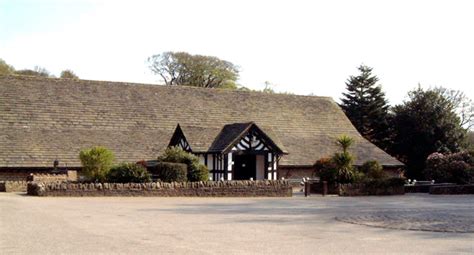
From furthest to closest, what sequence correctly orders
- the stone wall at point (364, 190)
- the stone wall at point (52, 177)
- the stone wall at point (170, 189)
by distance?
the stone wall at point (364, 190), the stone wall at point (52, 177), the stone wall at point (170, 189)

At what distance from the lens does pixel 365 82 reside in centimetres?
6159

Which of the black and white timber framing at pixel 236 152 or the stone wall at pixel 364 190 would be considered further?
the black and white timber framing at pixel 236 152

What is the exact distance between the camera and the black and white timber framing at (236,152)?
1380 inches

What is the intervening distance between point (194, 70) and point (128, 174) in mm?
42611

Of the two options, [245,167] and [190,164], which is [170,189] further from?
[245,167]

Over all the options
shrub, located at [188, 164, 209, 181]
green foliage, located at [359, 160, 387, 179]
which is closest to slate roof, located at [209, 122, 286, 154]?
shrub, located at [188, 164, 209, 181]

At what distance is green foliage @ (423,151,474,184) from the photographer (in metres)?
35.5

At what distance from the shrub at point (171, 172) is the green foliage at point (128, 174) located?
1063 millimetres

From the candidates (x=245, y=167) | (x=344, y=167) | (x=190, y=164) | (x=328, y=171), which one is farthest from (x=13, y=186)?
(x=344, y=167)

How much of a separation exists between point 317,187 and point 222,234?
1962 centimetres

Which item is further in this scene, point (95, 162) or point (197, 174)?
point (197, 174)

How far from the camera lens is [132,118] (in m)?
40.0

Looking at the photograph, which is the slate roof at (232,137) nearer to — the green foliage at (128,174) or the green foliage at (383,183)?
the green foliage at (383,183)

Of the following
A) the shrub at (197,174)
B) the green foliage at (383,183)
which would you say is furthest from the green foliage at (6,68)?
the green foliage at (383,183)
